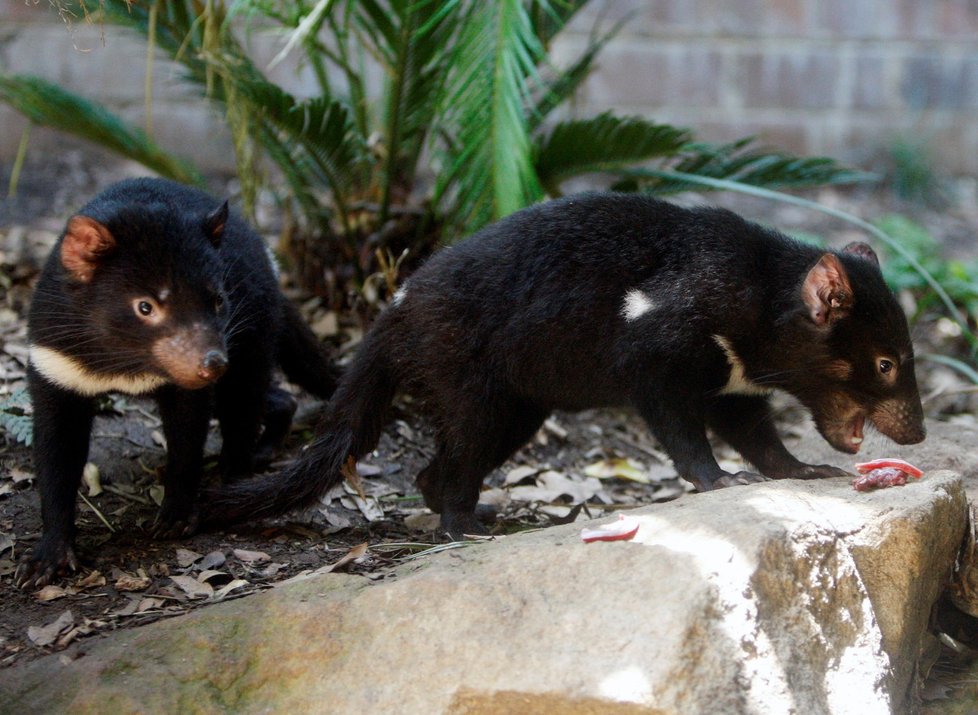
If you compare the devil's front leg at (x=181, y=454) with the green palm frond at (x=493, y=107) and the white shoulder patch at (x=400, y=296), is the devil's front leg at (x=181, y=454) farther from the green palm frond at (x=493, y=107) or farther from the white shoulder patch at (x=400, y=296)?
the green palm frond at (x=493, y=107)

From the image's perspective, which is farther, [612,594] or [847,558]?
[847,558]

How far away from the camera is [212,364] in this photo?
3506mm

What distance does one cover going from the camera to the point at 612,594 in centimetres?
273

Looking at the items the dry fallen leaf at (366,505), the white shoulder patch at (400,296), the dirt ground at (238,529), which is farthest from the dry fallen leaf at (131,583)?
the white shoulder patch at (400,296)

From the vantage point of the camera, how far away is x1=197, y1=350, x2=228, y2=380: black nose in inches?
138

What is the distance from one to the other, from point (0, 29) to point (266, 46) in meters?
1.74

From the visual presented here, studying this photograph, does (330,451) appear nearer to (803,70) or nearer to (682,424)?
(682,424)

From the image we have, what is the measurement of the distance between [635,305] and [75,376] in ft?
6.21

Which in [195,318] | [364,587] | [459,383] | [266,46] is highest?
[266,46]

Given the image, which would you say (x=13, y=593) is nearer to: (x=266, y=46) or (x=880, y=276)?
(x=880, y=276)

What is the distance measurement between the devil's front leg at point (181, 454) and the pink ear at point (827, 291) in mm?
2091

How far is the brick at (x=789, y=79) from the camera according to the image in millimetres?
8500

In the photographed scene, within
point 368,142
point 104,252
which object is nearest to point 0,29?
point 368,142

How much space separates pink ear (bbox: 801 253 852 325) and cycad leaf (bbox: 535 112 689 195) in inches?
72.3
